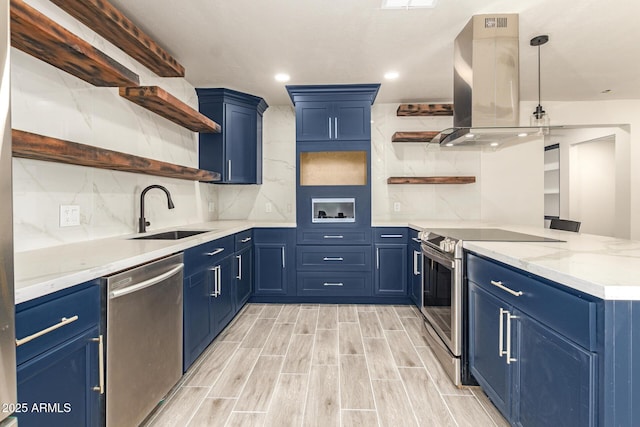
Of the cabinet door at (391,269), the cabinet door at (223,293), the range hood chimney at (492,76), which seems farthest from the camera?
the cabinet door at (391,269)

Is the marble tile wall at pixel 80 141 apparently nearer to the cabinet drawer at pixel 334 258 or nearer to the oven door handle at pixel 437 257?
the cabinet drawer at pixel 334 258

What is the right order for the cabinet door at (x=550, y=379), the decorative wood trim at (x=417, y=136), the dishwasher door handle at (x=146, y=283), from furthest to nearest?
1. the decorative wood trim at (x=417, y=136)
2. the dishwasher door handle at (x=146, y=283)
3. the cabinet door at (x=550, y=379)

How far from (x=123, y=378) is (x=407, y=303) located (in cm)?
292

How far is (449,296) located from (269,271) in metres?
2.10

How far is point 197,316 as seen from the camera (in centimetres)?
218

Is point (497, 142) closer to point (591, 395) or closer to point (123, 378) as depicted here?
point (591, 395)

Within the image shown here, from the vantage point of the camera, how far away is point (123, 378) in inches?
54.2

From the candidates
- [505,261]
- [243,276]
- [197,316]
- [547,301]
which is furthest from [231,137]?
[547,301]

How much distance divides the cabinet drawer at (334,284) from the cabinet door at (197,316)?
1327 millimetres

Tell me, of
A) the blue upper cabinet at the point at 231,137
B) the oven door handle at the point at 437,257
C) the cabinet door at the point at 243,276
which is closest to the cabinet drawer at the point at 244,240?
the cabinet door at the point at 243,276

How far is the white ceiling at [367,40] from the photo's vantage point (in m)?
2.12

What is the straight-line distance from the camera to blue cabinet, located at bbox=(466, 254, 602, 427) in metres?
1.03

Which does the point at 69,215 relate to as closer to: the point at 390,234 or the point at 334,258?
the point at 334,258

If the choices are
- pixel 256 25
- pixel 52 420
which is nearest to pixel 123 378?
pixel 52 420
